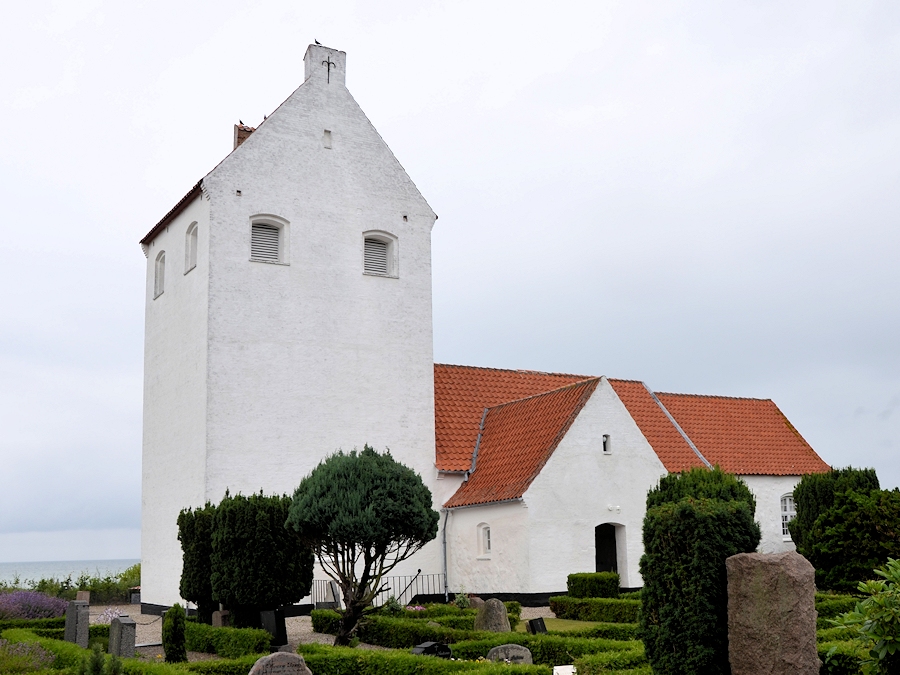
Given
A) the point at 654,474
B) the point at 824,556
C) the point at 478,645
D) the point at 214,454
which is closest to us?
the point at 478,645

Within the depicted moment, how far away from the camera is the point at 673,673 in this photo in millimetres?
9594

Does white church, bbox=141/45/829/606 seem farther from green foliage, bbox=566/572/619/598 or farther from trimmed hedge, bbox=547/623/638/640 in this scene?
trimmed hedge, bbox=547/623/638/640

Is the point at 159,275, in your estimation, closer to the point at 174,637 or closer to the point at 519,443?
the point at 519,443

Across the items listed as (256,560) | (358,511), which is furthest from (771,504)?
(256,560)

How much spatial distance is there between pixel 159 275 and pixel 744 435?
18765 millimetres

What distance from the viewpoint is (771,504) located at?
2833 cm

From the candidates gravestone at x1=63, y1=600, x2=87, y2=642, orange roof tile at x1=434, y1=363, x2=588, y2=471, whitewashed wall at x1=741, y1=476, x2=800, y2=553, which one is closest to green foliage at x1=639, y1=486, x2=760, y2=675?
gravestone at x1=63, y1=600, x2=87, y2=642

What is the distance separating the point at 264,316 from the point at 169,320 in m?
3.48

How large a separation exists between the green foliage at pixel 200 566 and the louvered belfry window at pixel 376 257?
874 centimetres

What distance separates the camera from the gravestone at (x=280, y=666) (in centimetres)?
1069

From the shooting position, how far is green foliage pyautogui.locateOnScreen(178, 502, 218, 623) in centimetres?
1734

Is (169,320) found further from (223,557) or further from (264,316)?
(223,557)

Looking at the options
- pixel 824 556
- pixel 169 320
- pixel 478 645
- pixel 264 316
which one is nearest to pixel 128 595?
pixel 169 320

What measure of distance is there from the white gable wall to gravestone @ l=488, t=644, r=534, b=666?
1061cm
